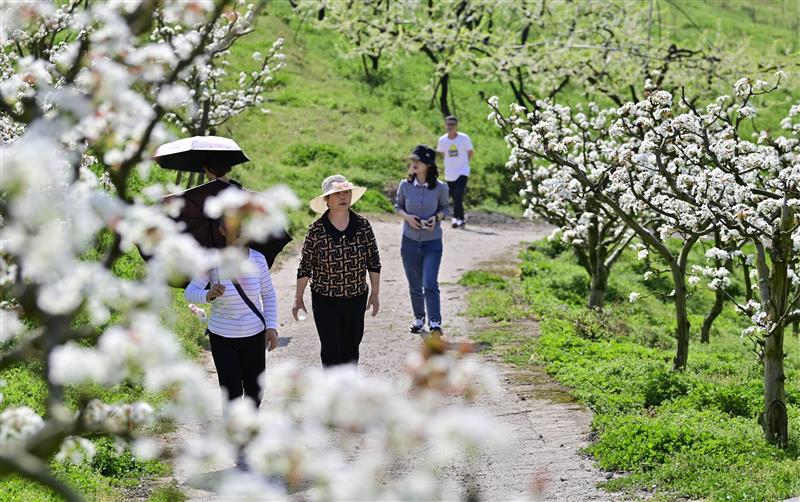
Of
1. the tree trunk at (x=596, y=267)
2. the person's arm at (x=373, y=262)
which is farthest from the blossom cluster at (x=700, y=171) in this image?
the tree trunk at (x=596, y=267)

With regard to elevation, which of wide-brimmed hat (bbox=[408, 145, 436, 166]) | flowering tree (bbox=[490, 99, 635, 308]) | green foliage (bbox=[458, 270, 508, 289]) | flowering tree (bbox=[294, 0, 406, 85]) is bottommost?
green foliage (bbox=[458, 270, 508, 289])

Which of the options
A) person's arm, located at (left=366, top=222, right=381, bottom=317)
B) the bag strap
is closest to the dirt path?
the bag strap

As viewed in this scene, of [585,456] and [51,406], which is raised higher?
[51,406]

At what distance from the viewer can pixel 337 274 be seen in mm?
7828

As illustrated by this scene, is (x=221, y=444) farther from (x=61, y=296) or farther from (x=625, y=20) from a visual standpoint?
(x=625, y=20)

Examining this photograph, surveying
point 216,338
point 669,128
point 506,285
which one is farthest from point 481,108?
point 216,338

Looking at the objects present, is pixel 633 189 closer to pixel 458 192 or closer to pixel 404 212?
pixel 404 212

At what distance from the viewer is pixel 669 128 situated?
8.15m

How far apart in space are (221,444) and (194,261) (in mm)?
494

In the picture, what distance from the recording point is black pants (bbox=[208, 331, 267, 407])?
22.0 feet

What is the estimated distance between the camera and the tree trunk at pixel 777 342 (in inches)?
283

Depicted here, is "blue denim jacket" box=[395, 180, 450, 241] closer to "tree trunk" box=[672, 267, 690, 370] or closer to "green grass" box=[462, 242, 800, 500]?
"green grass" box=[462, 242, 800, 500]

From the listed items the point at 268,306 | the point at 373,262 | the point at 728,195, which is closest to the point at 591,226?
the point at 728,195

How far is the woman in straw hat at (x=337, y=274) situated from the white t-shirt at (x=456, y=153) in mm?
9518
